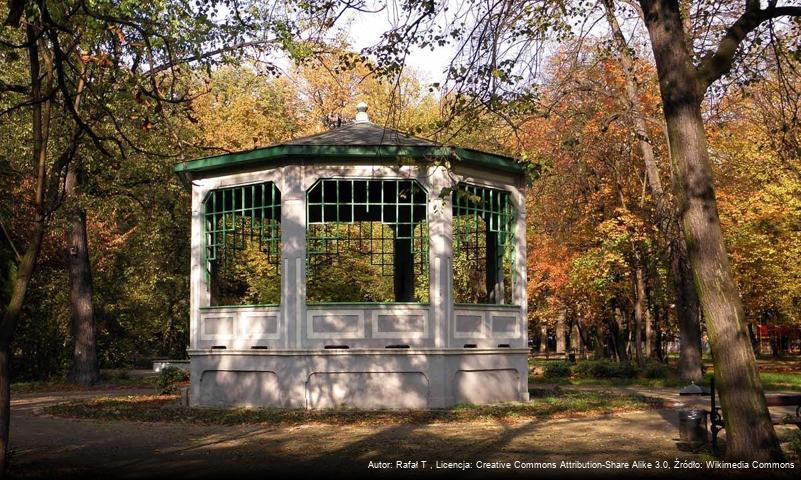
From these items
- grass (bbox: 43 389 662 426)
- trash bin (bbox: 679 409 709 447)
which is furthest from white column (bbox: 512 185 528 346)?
trash bin (bbox: 679 409 709 447)

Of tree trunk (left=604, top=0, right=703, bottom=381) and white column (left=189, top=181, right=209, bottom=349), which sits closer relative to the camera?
white column (left=189, top=181, right=209, bottom=349)

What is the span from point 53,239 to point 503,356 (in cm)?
2078

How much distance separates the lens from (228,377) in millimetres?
18922

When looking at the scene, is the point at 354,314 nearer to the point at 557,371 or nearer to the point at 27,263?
the point at 27,263

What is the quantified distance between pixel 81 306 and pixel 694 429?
23.3 m

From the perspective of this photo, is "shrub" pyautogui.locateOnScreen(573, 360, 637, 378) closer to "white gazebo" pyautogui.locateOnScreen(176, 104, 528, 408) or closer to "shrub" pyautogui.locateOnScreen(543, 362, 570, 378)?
"shrub" pyautogui.locateOnScreen(543, 362, 570, 378)

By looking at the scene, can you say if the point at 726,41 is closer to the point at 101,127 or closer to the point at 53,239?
the point at 101,127

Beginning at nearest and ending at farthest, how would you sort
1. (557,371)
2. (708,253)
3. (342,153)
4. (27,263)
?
1. (27,263)
2. (708,253)
3. (342,153)
4. (557,371)

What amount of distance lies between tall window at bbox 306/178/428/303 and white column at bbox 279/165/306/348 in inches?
11.7

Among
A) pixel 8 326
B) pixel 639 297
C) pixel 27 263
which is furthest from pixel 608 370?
pixel 8 326

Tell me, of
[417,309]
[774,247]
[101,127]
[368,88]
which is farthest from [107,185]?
[774,247]

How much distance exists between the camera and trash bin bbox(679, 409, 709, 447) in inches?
489

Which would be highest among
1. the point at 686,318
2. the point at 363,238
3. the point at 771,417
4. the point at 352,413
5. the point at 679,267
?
the point at 363,238

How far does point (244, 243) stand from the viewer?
2428 centimetres
